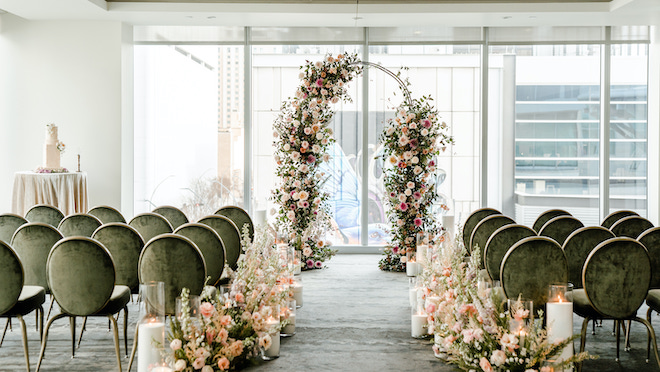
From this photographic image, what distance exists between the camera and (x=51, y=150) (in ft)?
25.5

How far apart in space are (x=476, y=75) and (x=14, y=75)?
661 cm

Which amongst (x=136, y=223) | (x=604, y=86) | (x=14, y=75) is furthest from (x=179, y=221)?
(x=604, y=86)

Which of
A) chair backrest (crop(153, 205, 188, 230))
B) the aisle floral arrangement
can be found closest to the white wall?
chair backrest (crop(153, 205, 188, 230))

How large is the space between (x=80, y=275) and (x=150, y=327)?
3.82 ft

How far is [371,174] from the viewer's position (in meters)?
9.55

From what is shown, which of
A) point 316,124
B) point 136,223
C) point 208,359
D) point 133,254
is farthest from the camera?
point 316,124

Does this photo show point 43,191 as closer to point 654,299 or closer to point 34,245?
point 34,245

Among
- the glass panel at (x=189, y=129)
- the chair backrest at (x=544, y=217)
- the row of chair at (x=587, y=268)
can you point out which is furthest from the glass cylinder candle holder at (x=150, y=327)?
the glass panel at (x=189, y=129)

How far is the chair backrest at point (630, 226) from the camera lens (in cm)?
555

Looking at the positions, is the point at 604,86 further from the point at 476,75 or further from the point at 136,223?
the point at 136,223

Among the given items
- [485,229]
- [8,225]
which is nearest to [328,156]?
[485,229]

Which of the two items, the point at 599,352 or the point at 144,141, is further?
the point at 144,141

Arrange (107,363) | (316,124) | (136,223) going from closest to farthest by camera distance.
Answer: (107,363)
(136,223)
(316,124)

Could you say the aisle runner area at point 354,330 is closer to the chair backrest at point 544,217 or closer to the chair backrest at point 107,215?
the chair backrest at point 544,217
